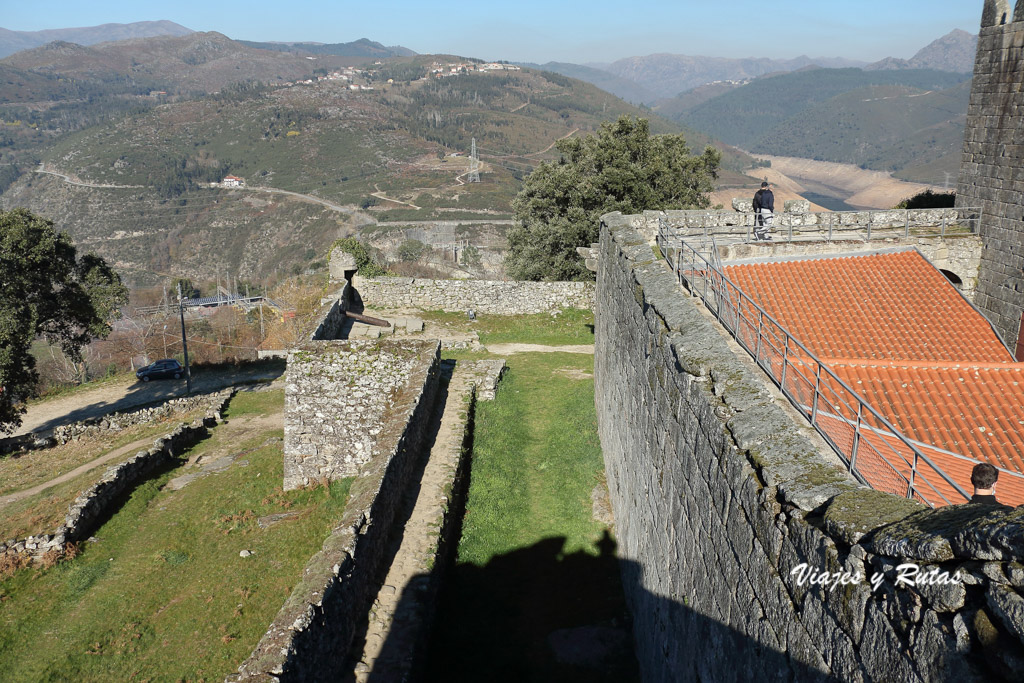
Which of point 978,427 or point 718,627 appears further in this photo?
point 978,427

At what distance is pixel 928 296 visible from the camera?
10.7 m

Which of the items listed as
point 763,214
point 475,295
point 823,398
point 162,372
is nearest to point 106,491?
point 823,398

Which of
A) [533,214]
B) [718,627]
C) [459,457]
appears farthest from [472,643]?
[533,214]

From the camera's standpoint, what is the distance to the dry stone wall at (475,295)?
80.6ft

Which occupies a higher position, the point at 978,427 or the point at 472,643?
the point at 978,427

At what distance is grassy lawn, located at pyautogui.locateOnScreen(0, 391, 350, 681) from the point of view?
25.3 ft

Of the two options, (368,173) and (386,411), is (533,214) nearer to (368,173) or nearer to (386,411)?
(386,411)

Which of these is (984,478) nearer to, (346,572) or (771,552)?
(771,552)

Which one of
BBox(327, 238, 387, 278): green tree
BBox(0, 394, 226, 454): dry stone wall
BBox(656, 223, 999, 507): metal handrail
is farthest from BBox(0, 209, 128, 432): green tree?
BBox(656, 223, 999, 507): metal handrail

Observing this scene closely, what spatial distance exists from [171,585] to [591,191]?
870 inches

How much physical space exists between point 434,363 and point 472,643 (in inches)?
272

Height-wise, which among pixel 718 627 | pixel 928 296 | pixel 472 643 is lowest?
pixel 472 643

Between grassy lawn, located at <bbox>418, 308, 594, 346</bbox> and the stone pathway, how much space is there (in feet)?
28.6

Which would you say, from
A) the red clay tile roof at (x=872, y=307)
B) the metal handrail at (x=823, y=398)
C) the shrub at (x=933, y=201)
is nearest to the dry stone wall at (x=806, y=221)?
the red clay tile roof at (x=872, y=307)
